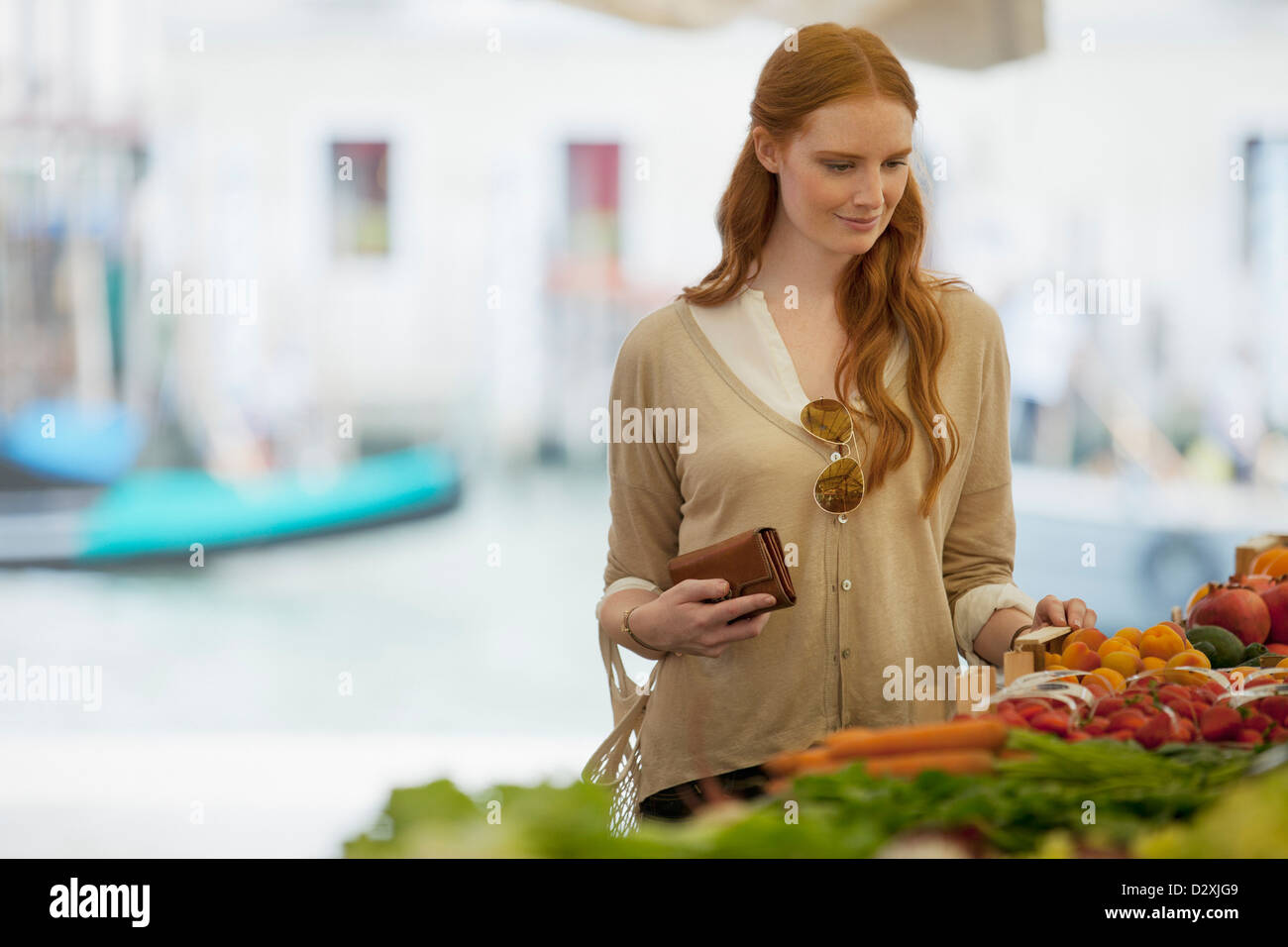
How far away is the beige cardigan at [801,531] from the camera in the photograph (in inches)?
66.5

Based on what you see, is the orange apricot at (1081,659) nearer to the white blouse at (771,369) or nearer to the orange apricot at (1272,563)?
the white blouse at (771,369)

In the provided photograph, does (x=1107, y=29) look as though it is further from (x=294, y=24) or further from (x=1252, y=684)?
(x=1252, y=684)

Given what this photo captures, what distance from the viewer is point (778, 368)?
5.72 ft

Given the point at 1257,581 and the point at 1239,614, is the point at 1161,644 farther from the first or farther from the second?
the point at 1257,581

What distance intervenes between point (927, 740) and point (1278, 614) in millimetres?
1054

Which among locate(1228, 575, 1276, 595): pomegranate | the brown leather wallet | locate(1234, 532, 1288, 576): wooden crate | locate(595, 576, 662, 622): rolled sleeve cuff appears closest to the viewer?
the brown leather wallet

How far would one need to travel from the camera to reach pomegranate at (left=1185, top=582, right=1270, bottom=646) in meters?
1.98

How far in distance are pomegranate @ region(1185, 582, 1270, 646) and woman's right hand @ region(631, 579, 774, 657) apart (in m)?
0.87

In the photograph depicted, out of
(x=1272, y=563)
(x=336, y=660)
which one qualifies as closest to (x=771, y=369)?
(x=1272, y=563)

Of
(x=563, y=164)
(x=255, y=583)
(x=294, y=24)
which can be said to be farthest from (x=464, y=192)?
(x=255, y=583)

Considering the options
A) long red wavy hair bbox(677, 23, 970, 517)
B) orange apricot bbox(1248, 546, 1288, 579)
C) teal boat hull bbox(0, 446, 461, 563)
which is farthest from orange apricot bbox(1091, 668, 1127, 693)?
teal boat hull bbox(0, 446, 461, 563)

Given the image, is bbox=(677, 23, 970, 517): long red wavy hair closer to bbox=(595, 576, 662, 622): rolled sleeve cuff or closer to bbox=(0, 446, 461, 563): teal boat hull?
bbox=(595, 576, 662, 622): rolled sleeve cuff

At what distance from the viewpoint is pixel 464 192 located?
12.9m

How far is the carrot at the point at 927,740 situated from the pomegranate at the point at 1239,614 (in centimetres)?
87
